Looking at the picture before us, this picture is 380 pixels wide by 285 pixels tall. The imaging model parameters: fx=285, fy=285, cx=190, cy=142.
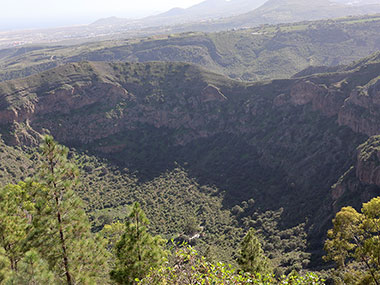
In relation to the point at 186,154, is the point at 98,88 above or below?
above

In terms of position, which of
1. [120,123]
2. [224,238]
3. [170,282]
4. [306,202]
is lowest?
[224,238]

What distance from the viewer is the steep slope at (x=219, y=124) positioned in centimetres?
7838

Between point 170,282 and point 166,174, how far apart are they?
273 ft

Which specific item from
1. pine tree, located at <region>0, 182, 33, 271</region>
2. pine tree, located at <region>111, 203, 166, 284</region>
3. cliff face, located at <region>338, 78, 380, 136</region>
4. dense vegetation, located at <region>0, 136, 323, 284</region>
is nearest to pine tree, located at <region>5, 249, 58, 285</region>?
dense vegetation, located at <region>0, 136, 323, 284</region>

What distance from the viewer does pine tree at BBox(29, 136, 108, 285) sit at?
2061cm

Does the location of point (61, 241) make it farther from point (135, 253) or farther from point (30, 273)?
point (135, 253)

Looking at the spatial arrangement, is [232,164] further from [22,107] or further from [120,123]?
[22,107]

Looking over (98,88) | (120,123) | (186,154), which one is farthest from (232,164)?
(98,88)

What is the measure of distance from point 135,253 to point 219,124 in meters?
92.9

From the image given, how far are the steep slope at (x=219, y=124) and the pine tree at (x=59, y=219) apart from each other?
51452 mm

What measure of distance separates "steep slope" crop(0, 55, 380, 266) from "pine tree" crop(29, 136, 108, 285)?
51452mm

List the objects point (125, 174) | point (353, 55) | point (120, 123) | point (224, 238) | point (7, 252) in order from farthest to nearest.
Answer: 1. point (353, 55)
2. point (120, 123)
3. point (125, 174)
4. point (224, 238)
5. point (7, 252)

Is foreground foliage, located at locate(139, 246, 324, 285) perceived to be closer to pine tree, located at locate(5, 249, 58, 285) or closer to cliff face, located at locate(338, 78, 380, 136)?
pine tree, located at locate(5, 249, 58, 285)

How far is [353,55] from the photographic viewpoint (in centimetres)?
18925
